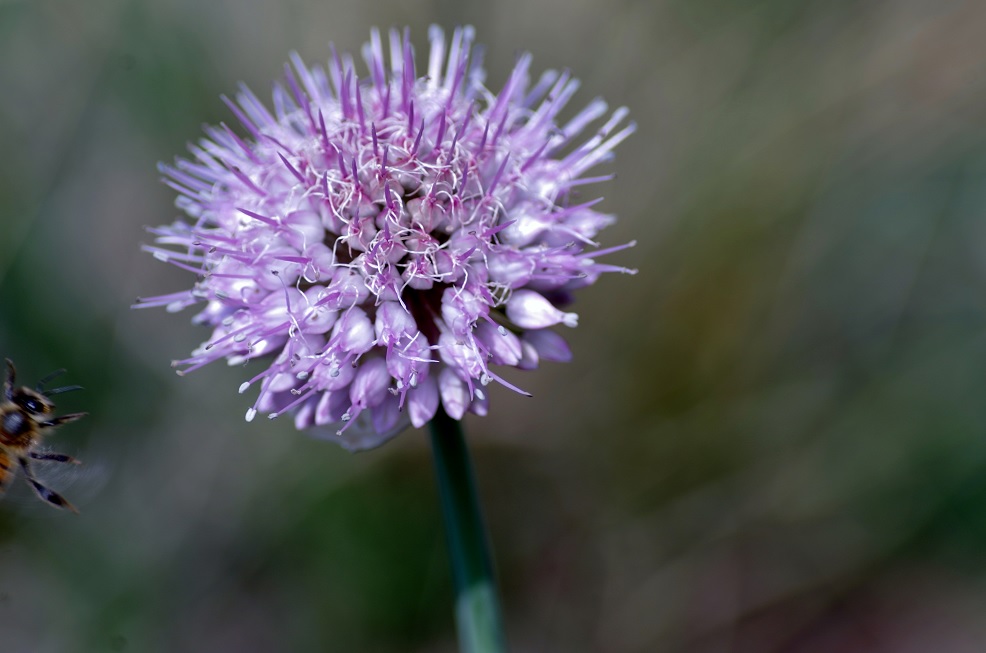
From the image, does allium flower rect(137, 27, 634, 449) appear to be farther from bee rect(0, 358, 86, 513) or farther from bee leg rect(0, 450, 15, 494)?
bee leg rect(0, 450, 15, 494)

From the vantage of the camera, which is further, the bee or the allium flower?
the bee

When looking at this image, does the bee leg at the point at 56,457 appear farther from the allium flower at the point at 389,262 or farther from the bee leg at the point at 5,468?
the allium flower at the point at 389,262

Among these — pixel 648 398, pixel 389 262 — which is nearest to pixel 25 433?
pixel 389 262

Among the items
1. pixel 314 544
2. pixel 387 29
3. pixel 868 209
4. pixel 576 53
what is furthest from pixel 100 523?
pixel 868 209

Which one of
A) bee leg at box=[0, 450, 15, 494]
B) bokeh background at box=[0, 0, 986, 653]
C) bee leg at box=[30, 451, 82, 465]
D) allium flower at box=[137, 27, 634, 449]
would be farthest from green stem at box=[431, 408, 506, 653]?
bokeh background at box=[0, 0, 986, 653]

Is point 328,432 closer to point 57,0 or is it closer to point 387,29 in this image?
point 387,29

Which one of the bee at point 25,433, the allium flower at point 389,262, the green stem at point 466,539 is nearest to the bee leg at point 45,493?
the bee at point 25,433

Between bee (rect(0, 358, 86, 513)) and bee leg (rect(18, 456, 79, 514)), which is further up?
bee (rect(0, 358, 86, 513))
